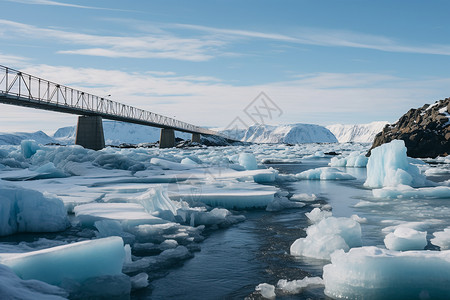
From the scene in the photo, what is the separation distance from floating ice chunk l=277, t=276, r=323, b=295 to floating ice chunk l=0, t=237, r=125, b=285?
6.89ft

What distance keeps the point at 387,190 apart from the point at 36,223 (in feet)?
33.7

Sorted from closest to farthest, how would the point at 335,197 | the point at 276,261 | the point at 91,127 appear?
the point at 276,261
the point at 335,197
the point at 91,127

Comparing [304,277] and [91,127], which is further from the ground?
[91,127]

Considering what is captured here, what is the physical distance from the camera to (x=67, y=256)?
4941 mm

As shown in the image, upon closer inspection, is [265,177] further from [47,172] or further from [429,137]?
[429,137]

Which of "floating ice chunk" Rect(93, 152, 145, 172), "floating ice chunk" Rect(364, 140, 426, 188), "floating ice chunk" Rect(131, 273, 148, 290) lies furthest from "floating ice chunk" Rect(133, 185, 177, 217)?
"floating ice chunk" Rect(93, 152, 145, 172)

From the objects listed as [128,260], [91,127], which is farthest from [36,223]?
[91,127]

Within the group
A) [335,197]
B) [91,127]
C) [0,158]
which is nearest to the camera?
[335,197]

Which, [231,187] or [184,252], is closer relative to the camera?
[184,252]

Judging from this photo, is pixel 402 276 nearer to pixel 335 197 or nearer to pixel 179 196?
pixel 179 196

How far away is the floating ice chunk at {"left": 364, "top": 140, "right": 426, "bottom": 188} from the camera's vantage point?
16406mm

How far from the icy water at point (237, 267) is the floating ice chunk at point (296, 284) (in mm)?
141

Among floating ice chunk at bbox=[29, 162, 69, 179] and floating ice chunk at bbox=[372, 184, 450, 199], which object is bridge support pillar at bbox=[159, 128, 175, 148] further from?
floating ice chunk at bbox=[372, 184, 450, 199]

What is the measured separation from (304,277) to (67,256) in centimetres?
310
